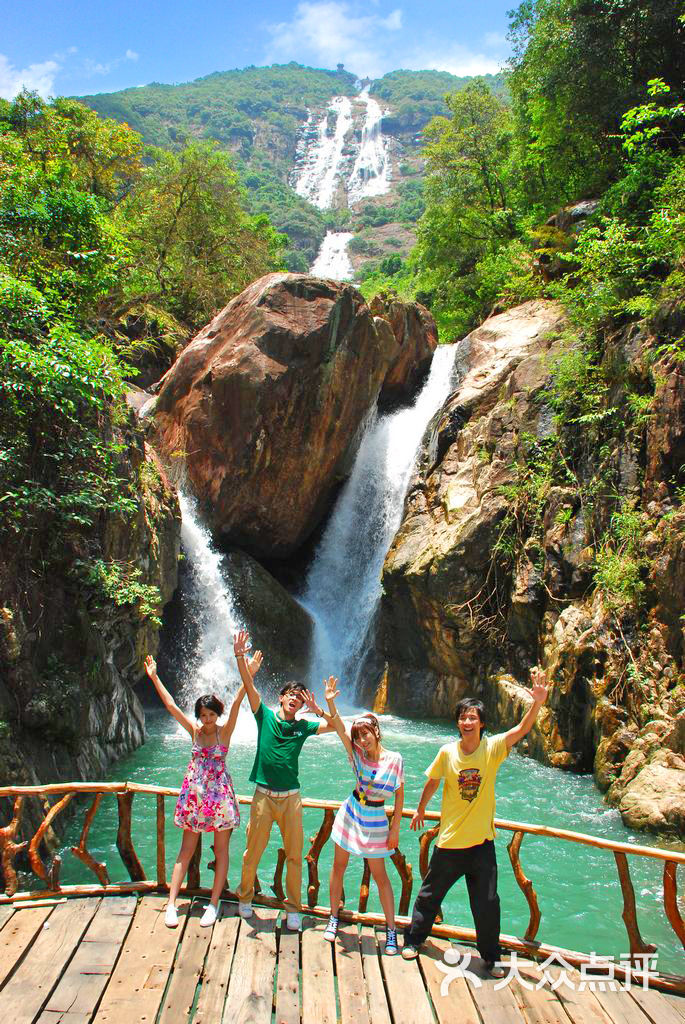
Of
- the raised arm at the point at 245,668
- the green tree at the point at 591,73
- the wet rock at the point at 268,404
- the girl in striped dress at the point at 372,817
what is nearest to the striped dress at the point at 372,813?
the girl in striped dress at the point at 372,817

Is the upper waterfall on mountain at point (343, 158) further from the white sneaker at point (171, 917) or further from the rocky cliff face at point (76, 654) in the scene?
the white sneaker at point (171, 917)

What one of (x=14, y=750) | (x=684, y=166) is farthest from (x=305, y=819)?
(x=684, y=166)

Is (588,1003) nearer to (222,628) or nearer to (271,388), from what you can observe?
(222,628)

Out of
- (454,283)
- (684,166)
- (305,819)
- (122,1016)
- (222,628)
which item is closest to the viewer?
(122,1016)

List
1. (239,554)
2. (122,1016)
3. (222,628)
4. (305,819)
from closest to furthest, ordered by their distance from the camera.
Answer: (122,1016), (305,819), (222,628), (239,554)

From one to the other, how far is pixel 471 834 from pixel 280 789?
4.19ft

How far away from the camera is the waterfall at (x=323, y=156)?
12521 cm

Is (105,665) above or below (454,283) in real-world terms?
below

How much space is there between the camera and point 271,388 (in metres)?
16.6

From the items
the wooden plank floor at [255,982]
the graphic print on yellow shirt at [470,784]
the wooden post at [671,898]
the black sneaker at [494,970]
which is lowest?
the wooden plank floor at [255,982]

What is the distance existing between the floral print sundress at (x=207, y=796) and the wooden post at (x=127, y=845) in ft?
2.11

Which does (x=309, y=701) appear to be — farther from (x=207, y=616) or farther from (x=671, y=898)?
(x=207, y=616)

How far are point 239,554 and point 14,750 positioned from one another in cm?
1016

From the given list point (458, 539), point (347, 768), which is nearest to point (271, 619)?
point (458, 539)
